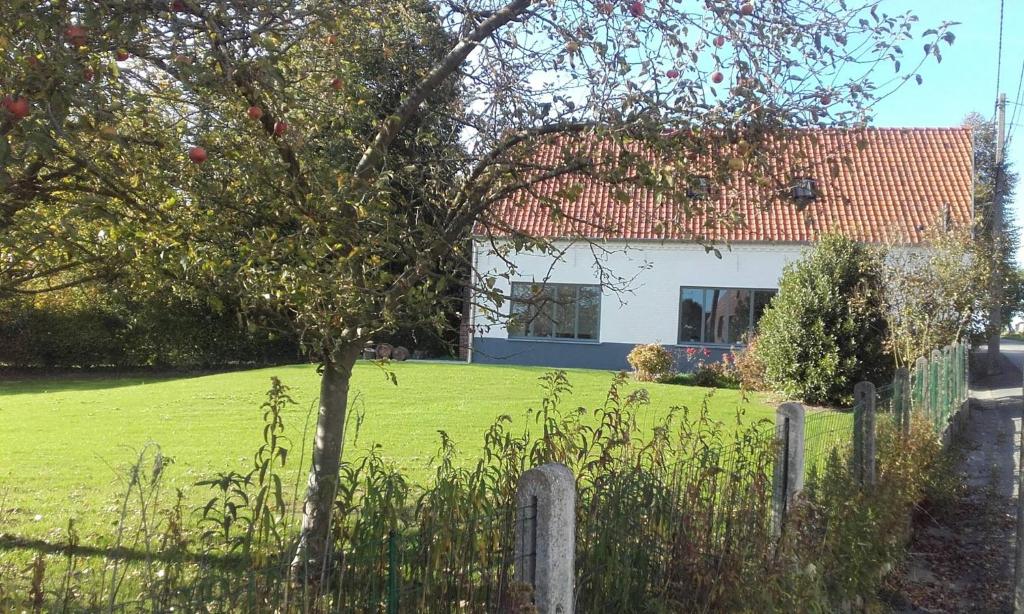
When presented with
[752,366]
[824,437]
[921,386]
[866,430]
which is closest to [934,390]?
[921,386]

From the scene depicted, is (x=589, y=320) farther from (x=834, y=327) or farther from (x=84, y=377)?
(x=84, y=377)

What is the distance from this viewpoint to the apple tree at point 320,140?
3.68 metres

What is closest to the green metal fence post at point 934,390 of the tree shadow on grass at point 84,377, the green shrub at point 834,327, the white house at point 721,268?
the green shrub at point 834,327

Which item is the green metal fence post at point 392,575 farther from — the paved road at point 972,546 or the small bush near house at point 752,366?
the small bush near house at point 752,366

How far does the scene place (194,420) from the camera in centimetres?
1232

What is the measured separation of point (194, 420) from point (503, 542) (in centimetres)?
1001

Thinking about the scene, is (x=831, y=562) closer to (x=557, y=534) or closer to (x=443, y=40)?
(x=557, y=534)

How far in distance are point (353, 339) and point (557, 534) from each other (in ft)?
7.44

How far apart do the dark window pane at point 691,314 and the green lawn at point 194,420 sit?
3.41 metres

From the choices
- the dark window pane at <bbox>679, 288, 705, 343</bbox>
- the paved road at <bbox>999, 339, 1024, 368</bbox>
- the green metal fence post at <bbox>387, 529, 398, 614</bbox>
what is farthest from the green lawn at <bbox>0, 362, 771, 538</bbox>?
the paved road at <bbox>999, 339, 1024, 368</bbox>

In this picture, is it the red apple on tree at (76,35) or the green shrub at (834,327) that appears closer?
the red apple on tree at (76,35)

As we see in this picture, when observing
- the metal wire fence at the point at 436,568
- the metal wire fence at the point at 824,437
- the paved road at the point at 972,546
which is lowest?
the paved road at the point at 972,546

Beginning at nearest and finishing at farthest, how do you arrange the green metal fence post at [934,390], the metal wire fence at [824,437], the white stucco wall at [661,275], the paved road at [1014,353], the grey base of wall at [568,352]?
the metal wire fence at [824,437] → the green metal fence post at [934,390] → the white stucco wall at [661,275] → the grey base of wall at [568,352] → the paved road at [1014,353]

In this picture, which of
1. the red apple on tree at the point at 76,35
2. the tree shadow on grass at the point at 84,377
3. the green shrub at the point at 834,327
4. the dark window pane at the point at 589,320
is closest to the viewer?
the red apple on tree at the point at 76,35
